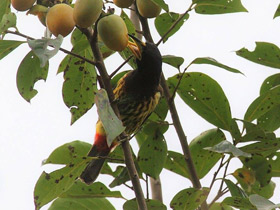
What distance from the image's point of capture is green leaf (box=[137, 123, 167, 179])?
77.6 inches

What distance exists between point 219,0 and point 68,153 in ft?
2.09

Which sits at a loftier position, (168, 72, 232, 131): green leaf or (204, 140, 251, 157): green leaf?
(168, 72, 232, 131): green leaf

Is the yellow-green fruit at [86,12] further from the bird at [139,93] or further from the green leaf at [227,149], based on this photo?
the bird at [139,93]

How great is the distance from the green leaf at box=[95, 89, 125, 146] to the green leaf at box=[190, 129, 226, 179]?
604 mm

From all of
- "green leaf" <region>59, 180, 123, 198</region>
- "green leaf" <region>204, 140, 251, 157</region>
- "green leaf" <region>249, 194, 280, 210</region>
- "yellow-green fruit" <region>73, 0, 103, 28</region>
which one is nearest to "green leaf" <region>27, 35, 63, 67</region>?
"yellow-green fruit" <region>73, 0, 103, 28</region>

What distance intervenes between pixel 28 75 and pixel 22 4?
0.32 meters

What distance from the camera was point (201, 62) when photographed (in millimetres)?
1859

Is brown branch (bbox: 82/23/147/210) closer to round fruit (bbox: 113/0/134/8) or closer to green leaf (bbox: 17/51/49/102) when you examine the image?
round fruit (bbox: 113/0/134/8)

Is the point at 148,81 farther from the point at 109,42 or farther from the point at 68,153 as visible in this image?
the point at 109,42

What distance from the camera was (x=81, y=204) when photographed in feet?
6.64

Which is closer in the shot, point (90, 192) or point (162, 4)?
point (162, 4)

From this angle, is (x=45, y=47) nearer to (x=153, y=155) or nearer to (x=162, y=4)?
(x=162, y=4)

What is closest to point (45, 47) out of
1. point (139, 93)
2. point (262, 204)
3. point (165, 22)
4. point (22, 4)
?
point (22, 4)

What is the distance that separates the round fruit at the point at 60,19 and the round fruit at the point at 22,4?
0.06m
